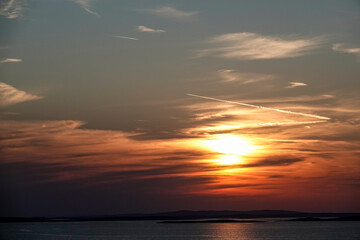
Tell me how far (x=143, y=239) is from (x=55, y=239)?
20.4m

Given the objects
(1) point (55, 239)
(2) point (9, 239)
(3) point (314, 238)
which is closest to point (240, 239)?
(3) point (314, 238)

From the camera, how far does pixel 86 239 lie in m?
144

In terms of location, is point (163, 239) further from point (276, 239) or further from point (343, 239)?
point (343, 239)

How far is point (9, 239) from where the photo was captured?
14625cm

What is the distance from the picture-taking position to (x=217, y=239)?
141875mm

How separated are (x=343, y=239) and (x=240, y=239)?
22052 mm

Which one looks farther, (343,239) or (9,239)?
(9,239)

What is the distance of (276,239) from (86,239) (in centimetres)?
4206

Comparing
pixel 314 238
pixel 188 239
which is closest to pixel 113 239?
pixel 188 239

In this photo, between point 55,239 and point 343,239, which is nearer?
point 343,239

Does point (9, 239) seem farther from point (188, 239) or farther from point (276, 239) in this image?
point (276, 239)

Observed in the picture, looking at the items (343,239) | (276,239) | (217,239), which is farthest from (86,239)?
(343,239)

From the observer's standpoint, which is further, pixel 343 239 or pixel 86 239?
pixel 86 239

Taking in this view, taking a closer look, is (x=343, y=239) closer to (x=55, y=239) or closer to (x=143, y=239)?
(x=143, y=239)
